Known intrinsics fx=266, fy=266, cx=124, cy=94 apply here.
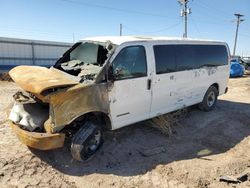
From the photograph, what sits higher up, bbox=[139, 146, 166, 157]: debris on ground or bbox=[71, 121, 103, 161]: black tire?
bbox=[71, 121, 103, 161]: black tire

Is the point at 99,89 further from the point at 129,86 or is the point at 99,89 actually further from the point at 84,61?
the point at 84,61

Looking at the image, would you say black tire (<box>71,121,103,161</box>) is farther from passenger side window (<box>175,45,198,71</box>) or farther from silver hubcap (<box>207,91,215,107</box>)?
silver hubcap (<box>207,91,215,107</box>)

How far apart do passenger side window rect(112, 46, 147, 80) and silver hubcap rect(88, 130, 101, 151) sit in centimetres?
113

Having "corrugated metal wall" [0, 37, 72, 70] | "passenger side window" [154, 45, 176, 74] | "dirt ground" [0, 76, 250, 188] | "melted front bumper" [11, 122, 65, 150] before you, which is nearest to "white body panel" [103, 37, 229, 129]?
"passenger side window" [154, 45, 176, 74]

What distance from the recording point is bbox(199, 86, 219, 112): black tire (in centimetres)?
811

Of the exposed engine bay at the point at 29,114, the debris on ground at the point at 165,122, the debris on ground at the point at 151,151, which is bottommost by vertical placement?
the debris on ground at the point at 151,151

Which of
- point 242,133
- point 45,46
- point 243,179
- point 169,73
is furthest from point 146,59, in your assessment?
point 45,46

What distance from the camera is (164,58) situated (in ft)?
20.1

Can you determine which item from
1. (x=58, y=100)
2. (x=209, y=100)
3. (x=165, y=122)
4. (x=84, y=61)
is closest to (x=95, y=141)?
(x=58, y=100)

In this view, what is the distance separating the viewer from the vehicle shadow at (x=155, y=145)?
16.0ft

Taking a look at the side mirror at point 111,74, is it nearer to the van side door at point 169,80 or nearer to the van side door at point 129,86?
the van side door at point 129,86

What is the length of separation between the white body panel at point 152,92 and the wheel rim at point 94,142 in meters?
0.39

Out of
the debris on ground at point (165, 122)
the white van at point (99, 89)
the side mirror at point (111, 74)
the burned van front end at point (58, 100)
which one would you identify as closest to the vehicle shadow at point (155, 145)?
the debris on ground at point (165, 122)

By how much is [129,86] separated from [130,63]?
468mm
